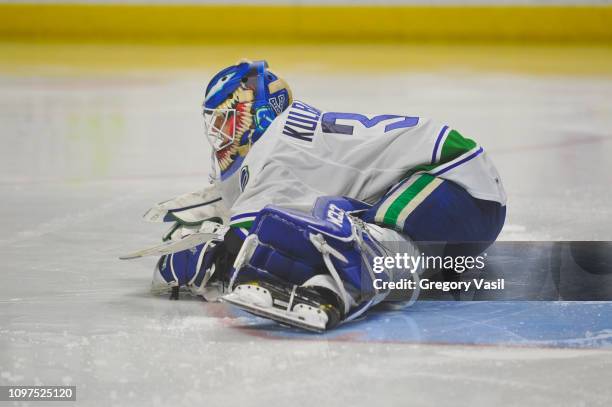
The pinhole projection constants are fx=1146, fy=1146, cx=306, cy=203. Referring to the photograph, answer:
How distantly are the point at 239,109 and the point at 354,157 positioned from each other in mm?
427

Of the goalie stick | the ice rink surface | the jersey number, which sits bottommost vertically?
the ice rink surface

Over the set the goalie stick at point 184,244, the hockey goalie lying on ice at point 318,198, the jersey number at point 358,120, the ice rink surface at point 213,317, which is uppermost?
the jersey number at point 358,120

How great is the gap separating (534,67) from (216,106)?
8431 millimetres

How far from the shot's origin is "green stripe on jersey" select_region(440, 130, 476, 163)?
3699 millimetres

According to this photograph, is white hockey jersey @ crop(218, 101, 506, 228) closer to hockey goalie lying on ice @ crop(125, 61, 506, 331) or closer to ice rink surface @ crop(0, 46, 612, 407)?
hockey goalie lying on ice @ crop(125, 61, 506, 331)

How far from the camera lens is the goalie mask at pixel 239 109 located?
381 centimetres

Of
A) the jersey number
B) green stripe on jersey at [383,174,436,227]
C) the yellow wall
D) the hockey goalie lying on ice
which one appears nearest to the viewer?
the hockey goalie lying on ice

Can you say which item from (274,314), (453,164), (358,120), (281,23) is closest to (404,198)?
(453,164)

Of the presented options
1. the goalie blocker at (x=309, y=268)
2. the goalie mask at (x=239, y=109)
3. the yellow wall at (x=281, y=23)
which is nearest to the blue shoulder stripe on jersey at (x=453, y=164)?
the goalie blocker at (x=309, y=268)

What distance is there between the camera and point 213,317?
353 centimetres

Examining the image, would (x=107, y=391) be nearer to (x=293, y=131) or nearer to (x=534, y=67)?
(x=293, y=131)

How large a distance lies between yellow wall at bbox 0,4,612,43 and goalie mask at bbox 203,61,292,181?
10.9m

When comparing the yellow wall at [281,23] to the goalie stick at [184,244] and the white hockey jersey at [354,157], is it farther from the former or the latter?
the goalie stick at [184,244]

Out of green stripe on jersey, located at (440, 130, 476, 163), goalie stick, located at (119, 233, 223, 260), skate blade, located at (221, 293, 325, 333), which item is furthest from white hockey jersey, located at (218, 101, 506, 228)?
skate blade, located at (221, 293, 325, 333)
